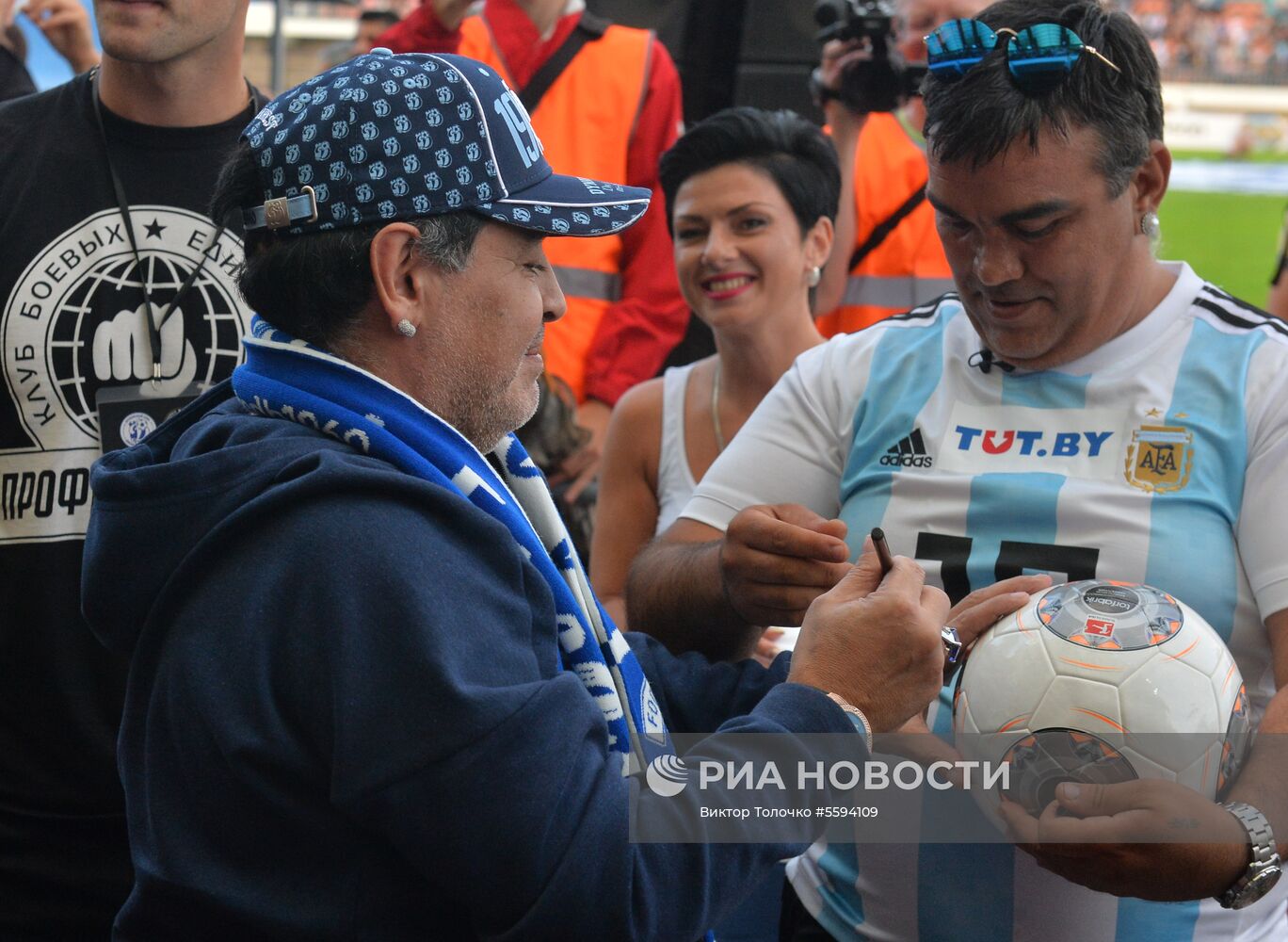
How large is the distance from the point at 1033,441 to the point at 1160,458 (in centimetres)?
18

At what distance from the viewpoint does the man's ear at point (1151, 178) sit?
206cm

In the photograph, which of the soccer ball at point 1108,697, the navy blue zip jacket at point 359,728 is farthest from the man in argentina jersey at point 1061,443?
the navy blue zip jacket at point 359,728

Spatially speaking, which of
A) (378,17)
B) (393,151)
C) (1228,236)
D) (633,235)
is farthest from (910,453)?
(1228,236)

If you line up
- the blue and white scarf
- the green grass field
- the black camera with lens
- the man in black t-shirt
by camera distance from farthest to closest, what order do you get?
the green grass field
the black camera with lens
the man in black t-shirt
the blue and white scarf

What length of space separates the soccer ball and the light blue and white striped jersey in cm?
14

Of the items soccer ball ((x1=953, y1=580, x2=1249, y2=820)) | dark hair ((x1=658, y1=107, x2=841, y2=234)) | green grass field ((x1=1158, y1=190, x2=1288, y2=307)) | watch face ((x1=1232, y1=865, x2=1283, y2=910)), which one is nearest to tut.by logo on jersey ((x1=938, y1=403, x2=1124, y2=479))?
soccer ball ((x1=953, y1=580, x2=1249, y2=820))

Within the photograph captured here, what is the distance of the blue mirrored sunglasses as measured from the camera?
1.96 m

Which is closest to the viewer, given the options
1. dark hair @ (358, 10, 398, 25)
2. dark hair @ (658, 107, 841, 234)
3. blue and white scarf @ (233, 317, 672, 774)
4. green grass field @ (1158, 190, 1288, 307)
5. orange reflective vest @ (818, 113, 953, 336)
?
blue and white scarf @ (233, 317, 672, 774)

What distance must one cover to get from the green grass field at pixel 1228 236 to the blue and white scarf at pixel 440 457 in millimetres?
14989

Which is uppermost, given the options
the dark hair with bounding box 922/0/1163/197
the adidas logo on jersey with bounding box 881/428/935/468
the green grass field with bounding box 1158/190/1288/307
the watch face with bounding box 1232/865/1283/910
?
the dark hair with bounding box 922/0/1163/197

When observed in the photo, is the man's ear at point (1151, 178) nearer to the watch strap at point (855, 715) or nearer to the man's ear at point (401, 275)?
the watch strap at point (855, 715)

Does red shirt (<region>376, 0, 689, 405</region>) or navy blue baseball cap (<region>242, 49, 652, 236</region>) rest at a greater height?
navy blue baseball cap (<region>242, 49, 652, 236</region>)

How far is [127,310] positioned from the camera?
240 centimetres

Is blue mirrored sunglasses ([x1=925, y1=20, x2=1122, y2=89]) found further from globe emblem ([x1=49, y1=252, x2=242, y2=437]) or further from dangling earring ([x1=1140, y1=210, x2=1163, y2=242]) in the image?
globe emblem ([x1=49, y1=252, x2=242, y2=437])
